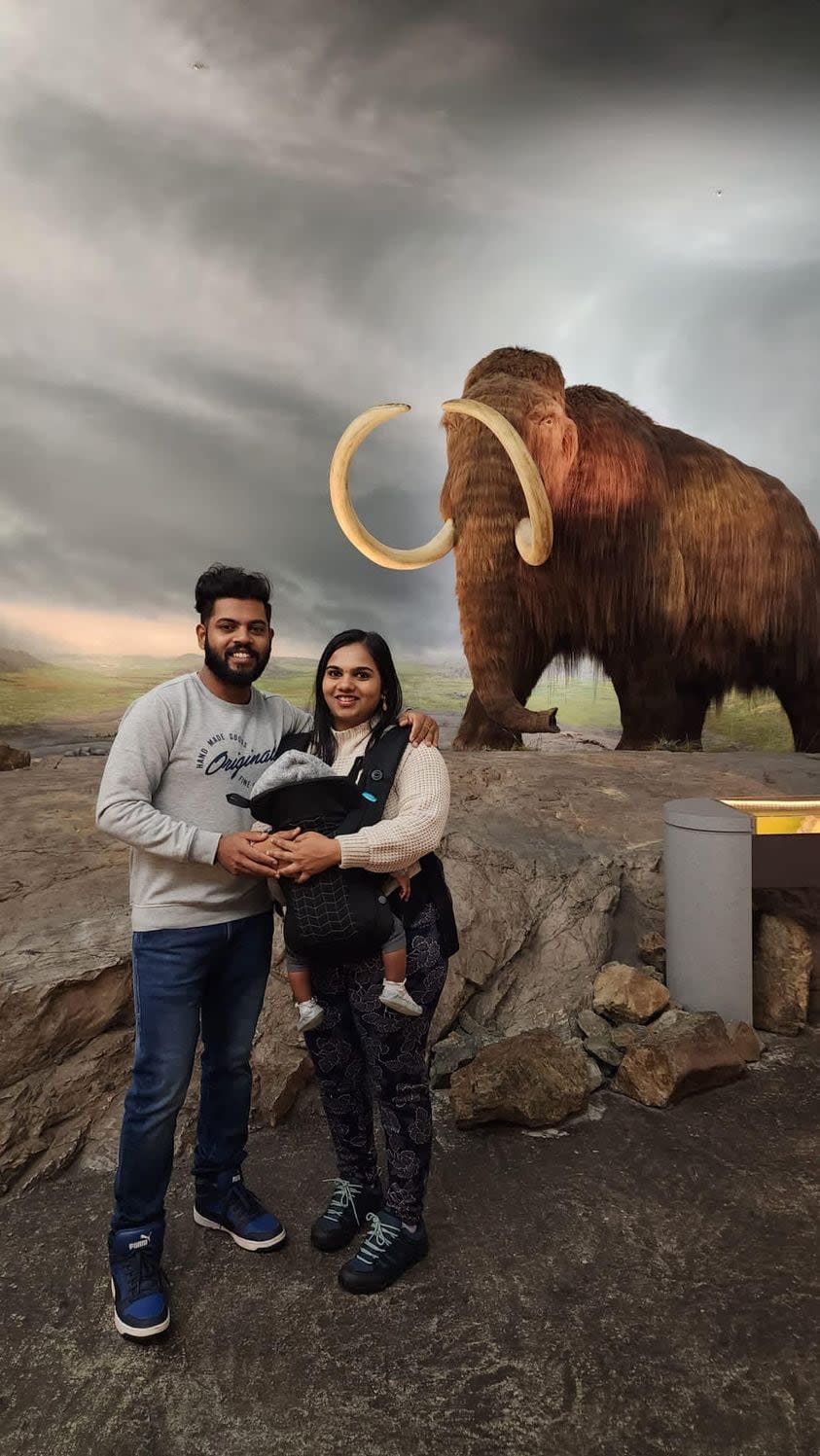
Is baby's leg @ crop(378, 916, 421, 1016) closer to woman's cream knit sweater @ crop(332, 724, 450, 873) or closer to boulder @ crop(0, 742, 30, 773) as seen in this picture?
woman's cream knit sweater @ crop(332, 724, 450, 873)

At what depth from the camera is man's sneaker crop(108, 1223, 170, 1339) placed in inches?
57.2

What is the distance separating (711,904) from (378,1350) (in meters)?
1.60

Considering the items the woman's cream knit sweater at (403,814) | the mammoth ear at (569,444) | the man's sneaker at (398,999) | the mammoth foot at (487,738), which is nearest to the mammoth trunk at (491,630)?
the mammoth foot at (487,738)

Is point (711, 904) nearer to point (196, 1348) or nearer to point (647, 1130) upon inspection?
point (647, 1130)

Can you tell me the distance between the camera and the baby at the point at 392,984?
59.8 inches

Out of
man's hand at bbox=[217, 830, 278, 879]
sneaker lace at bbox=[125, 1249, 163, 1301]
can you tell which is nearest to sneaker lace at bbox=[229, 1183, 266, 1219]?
sneaker lace at bbox=[125, 1249, 163, 1301]

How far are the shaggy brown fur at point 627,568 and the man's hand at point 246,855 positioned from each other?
9.85 ft

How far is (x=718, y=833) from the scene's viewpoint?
2.61 m

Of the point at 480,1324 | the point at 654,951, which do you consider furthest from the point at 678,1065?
the point at 480,1324

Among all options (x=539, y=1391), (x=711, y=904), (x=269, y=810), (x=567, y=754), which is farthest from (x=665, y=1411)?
(x=567, y=754)

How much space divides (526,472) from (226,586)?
323 cm

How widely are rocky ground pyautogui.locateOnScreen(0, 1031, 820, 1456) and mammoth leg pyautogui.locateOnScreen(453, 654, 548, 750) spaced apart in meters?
3.28

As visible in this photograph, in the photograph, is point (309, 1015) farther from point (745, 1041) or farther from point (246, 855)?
point (745, 1041)

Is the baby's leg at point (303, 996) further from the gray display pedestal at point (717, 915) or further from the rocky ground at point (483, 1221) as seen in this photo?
the gray display pedestal at point (717, 915)
